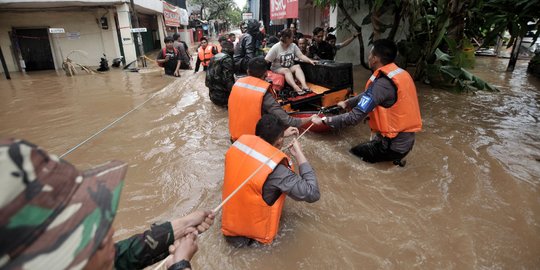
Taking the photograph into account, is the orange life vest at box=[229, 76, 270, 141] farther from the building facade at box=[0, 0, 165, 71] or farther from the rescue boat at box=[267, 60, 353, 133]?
the building facade at box=[0, 0, 165, 71]

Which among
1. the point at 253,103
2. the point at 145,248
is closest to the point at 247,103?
the point at 253,103

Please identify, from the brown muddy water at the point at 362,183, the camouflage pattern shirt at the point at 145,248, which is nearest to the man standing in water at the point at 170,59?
the brown muddy water at the point at 362,183

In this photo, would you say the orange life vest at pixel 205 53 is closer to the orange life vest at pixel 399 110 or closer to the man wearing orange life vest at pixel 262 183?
the orange life vest at pixel 399 110

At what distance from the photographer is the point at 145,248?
1427 mm

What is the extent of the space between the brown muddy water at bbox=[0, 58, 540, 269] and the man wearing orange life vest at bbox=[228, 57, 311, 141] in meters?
0.85

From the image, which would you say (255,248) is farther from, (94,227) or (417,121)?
(417,121)

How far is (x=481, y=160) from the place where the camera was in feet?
13.1

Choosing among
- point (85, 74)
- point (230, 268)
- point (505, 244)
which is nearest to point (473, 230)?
point (505, 244)

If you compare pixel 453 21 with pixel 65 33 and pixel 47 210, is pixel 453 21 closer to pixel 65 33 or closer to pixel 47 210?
pixel 47 210

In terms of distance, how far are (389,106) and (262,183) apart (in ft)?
6.44

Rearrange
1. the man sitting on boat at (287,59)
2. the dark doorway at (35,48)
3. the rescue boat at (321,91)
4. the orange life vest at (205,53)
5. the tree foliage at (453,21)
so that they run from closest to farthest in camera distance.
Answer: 1. the rescue boat at (321,91)
2. the tree foliage at (453,21)
3. the man sitting on boat at (287,59)
4. the orange life vest at (205,53)
5. the dark doorway at (35,48)

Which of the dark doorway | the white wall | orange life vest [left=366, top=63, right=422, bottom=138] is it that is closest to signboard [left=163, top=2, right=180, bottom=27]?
the white wall

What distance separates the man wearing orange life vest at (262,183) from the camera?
2.11 meters

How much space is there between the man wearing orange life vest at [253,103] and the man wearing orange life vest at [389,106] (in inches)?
17.6
